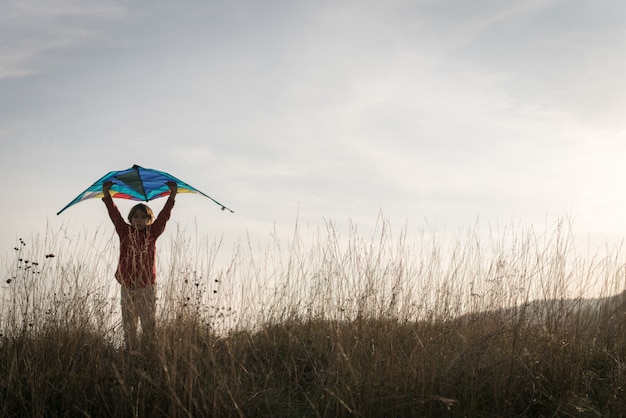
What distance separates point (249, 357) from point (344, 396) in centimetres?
142

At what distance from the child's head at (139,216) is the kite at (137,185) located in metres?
0.27

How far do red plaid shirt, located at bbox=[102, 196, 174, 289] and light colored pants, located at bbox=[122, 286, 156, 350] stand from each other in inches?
4.1

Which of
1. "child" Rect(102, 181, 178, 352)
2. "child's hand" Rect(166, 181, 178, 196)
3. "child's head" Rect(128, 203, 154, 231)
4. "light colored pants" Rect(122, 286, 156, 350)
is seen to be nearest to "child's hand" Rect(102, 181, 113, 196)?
"child" Rect(102, 181, 178, 352)

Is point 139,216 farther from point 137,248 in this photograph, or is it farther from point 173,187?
point 137,248

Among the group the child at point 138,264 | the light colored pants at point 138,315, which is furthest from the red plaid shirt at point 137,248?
the light colored pants at point 138,315

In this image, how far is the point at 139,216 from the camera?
5.18 m

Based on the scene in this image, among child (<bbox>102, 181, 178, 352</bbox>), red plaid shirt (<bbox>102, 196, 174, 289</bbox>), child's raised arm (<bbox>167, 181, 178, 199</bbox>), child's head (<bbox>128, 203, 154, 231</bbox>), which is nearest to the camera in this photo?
child (<bbox>102, 181, 178, 352</bbox>)

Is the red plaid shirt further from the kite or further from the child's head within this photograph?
the kite

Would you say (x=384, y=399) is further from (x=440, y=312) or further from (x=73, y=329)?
(x=73, y=329)

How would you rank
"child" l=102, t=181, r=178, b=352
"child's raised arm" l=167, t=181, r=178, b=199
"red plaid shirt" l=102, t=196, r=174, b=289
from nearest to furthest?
"child" l=102, t=181, r=178, b=352, "red plaid shirt" l=102, t=196, r=174, b=289, "child's raised arm" l=167, t=181, r=178, b=199

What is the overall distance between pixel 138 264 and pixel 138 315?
60 cm

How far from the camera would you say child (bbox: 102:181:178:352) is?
4.36 metres

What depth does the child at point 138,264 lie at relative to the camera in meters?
4.36

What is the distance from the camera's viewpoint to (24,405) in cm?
320
